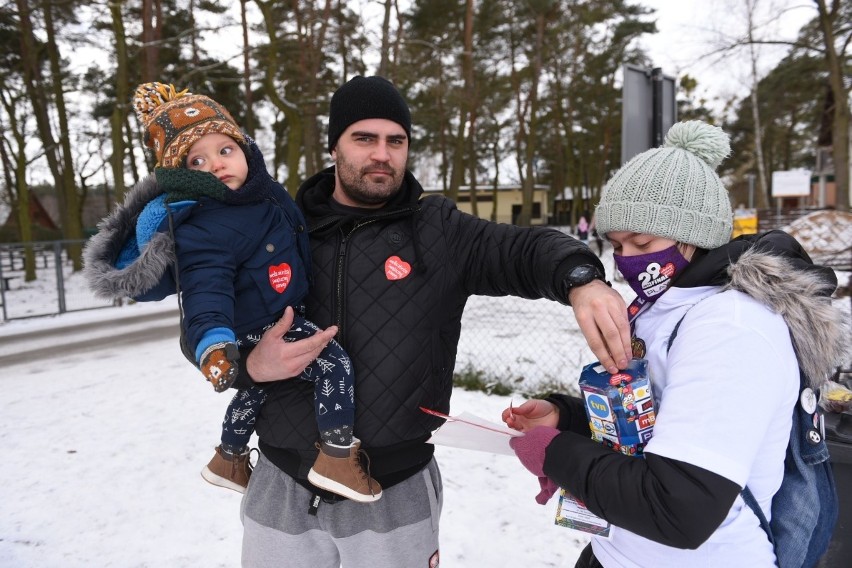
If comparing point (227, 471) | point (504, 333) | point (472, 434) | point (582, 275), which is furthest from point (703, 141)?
point (504, 333)

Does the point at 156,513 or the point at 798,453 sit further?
the point at 156,513

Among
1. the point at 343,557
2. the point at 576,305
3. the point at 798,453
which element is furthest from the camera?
the point at 343,557

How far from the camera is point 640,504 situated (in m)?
1.05

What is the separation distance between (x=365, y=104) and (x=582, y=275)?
91cm

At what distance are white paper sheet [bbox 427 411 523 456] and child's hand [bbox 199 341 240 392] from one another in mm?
524

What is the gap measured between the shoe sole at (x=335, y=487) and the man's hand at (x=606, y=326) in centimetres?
80

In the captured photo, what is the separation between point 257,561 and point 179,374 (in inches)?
209

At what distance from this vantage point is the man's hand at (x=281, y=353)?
4.93 feet

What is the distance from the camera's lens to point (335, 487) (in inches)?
63.3

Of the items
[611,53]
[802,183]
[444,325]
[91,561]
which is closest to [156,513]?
[91,561]

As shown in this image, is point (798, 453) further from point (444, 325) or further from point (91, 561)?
point (91, 561)

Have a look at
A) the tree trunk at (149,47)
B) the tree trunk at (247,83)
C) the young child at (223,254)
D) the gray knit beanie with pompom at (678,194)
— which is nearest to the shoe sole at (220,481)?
the young child at (223,254)

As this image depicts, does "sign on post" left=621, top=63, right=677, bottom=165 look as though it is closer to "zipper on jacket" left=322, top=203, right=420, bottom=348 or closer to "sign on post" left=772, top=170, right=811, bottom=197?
"zipper on jacket" left=322, top=203, right=420, bottom=348

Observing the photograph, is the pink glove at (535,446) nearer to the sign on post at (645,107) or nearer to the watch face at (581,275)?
the watch face at (581,275)
